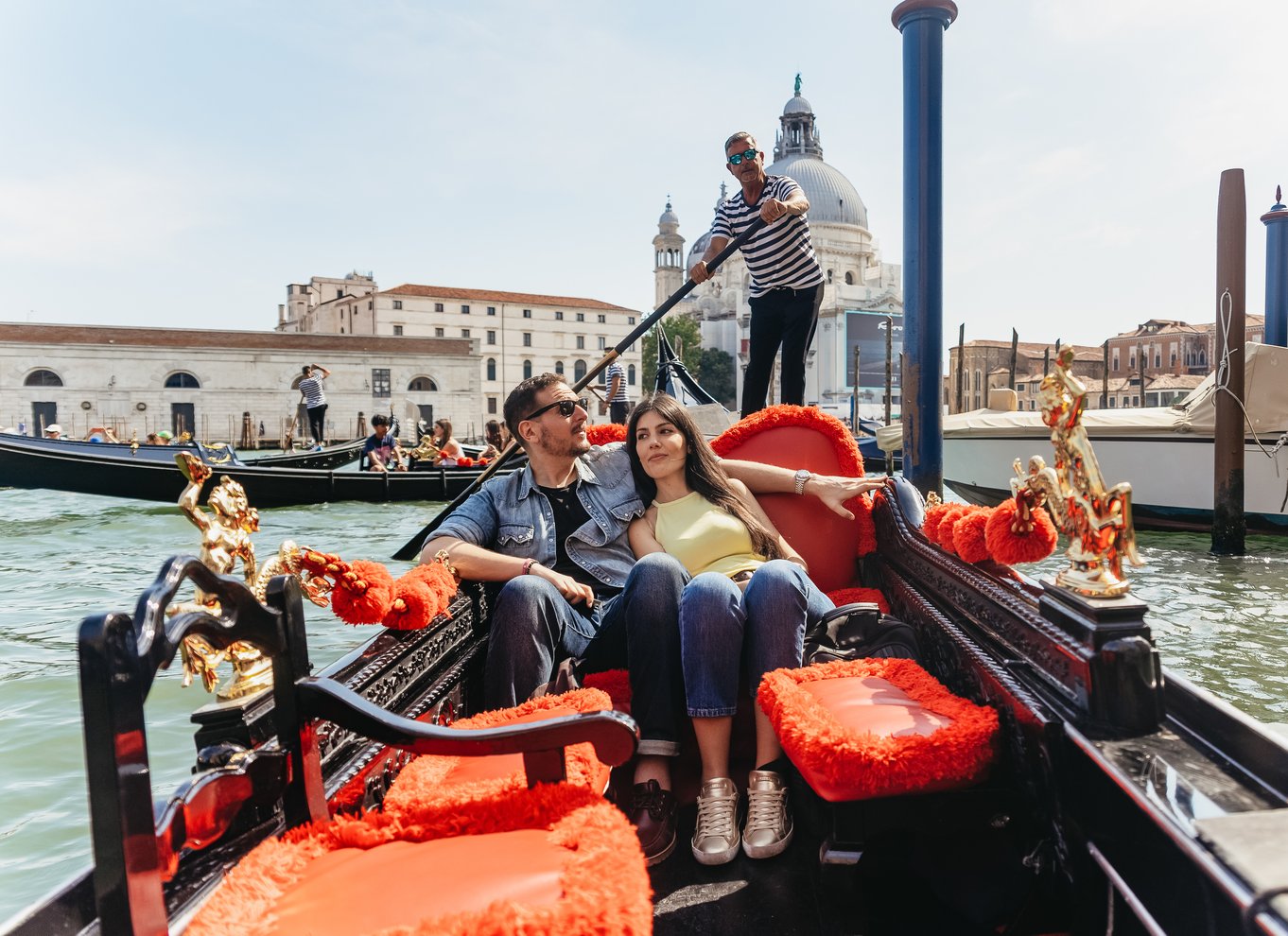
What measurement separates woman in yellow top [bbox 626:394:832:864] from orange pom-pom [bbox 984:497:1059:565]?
1.05ft

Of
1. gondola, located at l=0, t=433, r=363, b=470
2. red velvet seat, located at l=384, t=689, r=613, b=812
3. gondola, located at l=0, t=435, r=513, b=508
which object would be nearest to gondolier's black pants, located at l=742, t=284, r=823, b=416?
red velvet seat, located at l=384, t=689, r=613, b=812

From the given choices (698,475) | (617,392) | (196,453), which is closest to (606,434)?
(698,475)

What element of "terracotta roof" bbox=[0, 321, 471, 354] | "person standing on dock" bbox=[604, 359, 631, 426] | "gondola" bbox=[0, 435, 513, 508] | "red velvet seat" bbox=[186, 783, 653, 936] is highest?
"terracotta roof" bbox=[0, 321, 471, 354]

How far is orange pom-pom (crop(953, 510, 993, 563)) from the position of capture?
1458 millimetres

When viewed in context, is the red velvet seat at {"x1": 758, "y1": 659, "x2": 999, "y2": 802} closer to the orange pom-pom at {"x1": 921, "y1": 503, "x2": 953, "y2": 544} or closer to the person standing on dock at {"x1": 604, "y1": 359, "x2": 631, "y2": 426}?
the orange pom-pom at {"x1": 921, "y1": 503, "x2": 953, "y2": 544}

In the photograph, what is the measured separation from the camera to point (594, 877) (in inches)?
28.5

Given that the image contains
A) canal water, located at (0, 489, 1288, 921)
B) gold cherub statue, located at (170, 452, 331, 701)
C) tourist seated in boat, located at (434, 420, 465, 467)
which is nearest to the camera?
gold cherub statue, located at (170, 452, 331, 701)

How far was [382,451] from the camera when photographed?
416 inches

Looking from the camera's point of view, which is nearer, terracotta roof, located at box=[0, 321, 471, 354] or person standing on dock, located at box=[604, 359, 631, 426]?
person standing on dock, located at box=[604, 359, 631, 426]

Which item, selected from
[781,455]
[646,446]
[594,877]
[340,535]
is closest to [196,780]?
[594,877]

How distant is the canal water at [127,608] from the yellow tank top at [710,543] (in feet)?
3.60

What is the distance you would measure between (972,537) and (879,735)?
495mm

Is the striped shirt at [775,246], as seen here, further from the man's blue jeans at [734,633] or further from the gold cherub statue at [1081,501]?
the gold cherub statue at [1081,501]

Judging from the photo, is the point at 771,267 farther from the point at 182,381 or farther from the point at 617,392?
the point at 182,381
